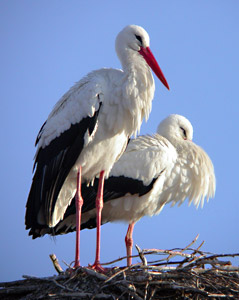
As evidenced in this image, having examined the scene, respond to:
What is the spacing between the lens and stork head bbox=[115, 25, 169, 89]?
8.23m

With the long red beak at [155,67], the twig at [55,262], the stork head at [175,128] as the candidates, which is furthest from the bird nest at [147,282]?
the stork head at [175,128]

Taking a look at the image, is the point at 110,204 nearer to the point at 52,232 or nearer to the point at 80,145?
the point at 52,232

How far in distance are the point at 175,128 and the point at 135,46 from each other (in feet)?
8.00

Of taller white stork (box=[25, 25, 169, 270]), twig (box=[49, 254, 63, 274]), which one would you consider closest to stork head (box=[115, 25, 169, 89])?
taller white stork (box=[25, 25, 169, 270])

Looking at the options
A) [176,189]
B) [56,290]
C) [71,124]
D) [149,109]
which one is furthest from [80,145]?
[176,189]

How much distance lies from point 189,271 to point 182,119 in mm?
4167

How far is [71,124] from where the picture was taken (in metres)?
8.01

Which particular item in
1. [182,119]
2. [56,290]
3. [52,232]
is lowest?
[56,290]

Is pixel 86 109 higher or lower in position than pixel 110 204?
higher

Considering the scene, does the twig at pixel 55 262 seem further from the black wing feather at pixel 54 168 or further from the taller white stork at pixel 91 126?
the black wing feather at pixel 54 168

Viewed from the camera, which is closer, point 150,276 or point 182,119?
point 150,276

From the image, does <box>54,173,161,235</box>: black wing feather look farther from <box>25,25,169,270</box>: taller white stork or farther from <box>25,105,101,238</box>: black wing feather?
<box>25,105,101,238</box>: black wing feather

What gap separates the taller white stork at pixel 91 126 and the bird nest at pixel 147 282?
66 centimetres

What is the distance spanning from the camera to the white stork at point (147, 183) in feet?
31.6
